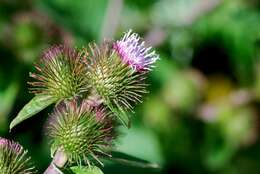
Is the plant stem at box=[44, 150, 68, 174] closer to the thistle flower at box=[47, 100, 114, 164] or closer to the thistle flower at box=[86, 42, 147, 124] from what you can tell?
the thistle flower at box=[47, 100, 114, 164]

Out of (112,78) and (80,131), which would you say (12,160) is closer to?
(80,131)

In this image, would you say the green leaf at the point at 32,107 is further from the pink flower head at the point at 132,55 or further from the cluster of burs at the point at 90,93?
the pink flower head at the point at 132,55

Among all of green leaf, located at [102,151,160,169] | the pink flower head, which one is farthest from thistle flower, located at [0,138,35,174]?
the pink flower head

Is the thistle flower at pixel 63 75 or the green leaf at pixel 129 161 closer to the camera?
the thistle flower at pixel 63 75

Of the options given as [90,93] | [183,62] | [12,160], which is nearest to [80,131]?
[90,93]

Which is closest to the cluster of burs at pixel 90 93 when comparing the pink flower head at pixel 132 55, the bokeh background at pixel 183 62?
the pink flower head at pixel 132 55

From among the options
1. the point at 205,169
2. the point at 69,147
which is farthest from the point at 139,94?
the point at 205,169

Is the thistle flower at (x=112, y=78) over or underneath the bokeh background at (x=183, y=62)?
underneath
